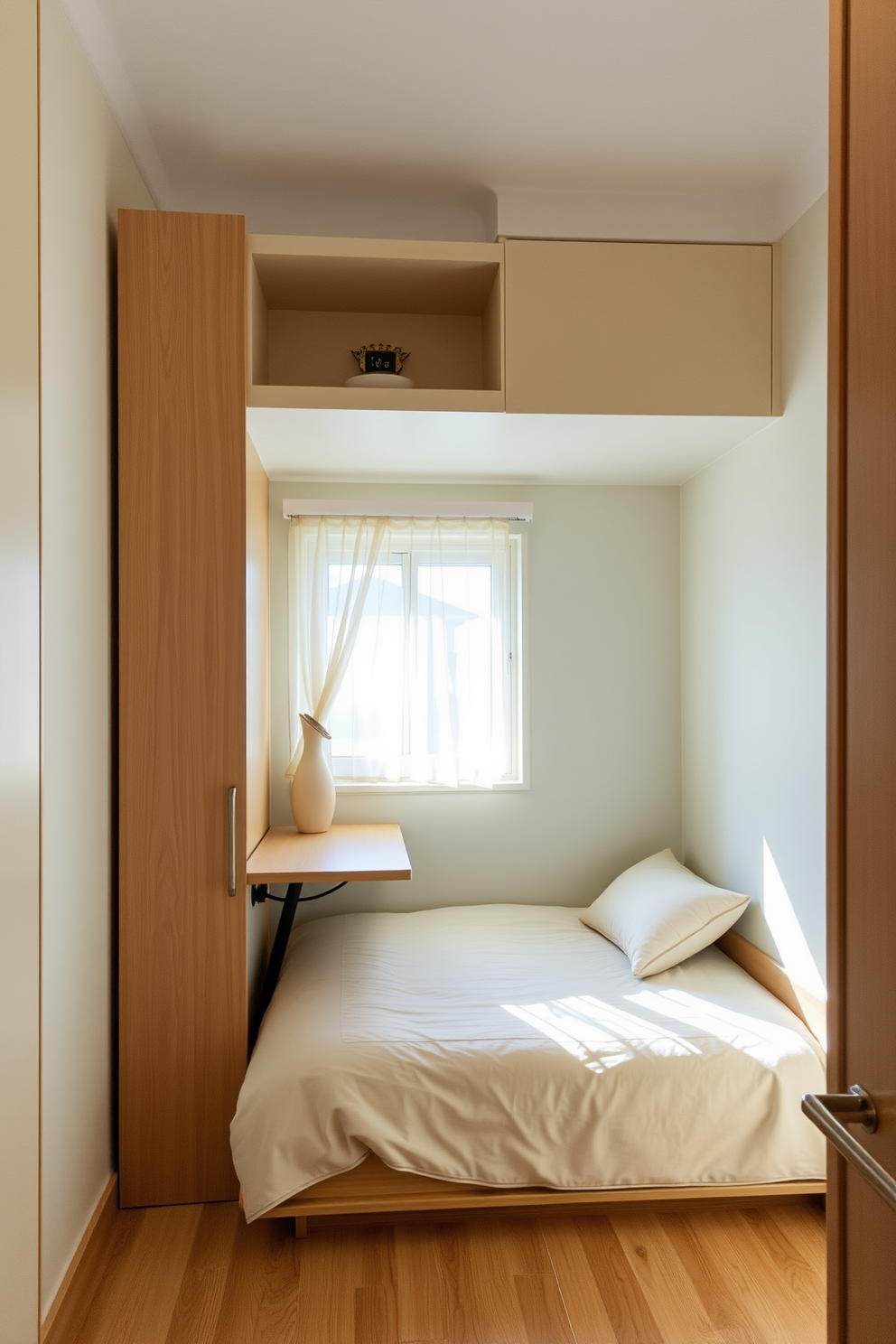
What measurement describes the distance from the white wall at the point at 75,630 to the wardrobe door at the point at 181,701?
2.4 inches

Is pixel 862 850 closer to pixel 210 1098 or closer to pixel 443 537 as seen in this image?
pixel 210 1098

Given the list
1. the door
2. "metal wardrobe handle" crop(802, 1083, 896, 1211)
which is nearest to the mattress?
the door

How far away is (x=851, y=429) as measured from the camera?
3.14 feet

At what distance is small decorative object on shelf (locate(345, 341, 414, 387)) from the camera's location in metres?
2.71

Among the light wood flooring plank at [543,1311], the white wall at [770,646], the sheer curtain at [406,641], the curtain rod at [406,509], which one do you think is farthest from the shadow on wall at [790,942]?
the curtain rod at [406,509]

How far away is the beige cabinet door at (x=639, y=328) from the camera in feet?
8.50

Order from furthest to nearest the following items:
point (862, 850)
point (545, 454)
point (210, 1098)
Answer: point (545, 454) < point (210, 1098) < point (862, 850)

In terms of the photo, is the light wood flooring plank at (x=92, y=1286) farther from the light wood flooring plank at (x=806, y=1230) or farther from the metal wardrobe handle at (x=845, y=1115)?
the metal wardrobe handle at (x=845, y=1115)

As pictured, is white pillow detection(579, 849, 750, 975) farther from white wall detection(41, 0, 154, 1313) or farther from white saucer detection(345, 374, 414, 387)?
white saucer detection(345, 374, 414, 387)

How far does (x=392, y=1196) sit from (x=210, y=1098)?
1.85ft

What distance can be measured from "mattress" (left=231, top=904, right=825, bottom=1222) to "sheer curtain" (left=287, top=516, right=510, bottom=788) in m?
1.12

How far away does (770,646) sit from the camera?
109 inches

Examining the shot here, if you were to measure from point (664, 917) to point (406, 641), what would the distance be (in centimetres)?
136

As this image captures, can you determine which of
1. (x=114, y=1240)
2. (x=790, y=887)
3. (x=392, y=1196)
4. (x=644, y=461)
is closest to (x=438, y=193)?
(x=644, y=461)
